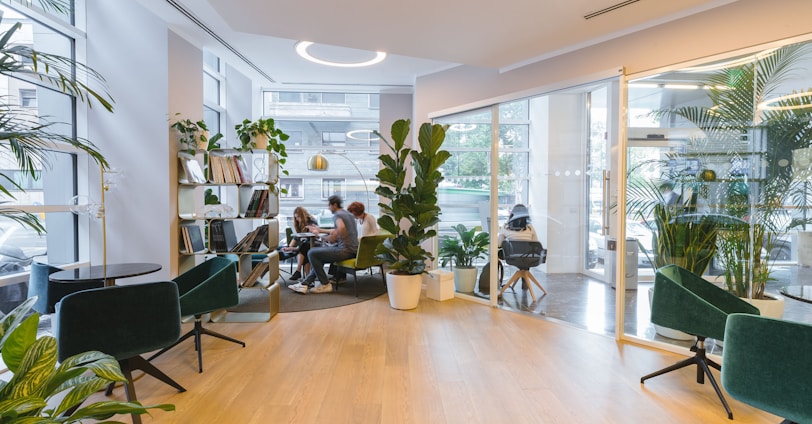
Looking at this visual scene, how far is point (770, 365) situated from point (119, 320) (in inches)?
131

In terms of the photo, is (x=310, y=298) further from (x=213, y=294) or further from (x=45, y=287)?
(x=45, y=287)

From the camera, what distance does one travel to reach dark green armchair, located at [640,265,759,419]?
262cm

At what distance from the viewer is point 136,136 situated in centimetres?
423

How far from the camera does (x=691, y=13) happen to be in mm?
3379

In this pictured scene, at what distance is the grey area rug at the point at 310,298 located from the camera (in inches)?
175

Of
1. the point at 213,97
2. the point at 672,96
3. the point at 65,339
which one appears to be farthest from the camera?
the point at 213,97

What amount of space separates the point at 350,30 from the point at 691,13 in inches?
113

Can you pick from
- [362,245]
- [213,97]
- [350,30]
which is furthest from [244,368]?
[213,97]

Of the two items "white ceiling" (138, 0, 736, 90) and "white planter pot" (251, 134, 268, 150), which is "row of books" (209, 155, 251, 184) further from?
"white ceiling" (138, 0, 736, 90)

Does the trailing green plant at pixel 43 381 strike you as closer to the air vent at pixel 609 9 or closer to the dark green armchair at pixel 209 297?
the dark green armchair at pixel 209 297

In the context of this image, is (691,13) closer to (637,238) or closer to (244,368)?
(637,238)

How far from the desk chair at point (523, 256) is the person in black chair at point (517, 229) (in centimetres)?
6

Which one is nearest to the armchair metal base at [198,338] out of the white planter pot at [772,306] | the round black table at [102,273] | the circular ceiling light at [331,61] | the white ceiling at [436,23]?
the round black table at [102,273]

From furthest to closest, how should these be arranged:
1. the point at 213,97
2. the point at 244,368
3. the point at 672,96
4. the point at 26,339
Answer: the point at 213,97
the point at 672,96
the point at 244,368
the point at 26,339
